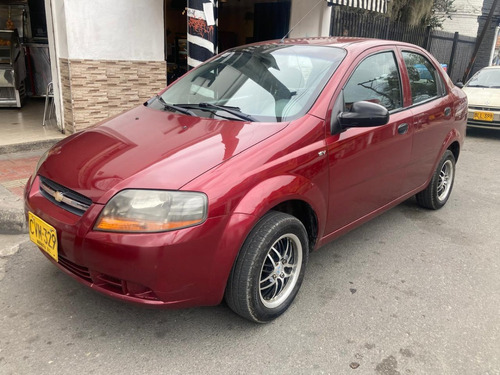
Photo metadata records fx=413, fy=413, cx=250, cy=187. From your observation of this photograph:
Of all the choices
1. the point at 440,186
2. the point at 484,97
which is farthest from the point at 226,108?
the point at 484,97

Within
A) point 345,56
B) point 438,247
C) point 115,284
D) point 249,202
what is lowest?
point 438,247

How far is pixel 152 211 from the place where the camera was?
2.06 m

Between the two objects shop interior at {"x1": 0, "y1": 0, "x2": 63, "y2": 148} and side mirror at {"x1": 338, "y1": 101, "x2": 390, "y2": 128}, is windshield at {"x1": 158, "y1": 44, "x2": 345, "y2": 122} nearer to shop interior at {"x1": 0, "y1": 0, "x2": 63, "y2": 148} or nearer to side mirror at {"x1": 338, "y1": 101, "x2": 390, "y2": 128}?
side mirror at {"x1": 338, "y1": 101, "x2": 390, "y2": 128}

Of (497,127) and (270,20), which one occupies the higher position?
(270,20)

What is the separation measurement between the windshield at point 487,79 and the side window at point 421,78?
6411 millimetres

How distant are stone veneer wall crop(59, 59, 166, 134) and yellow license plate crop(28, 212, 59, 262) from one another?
3.79 meters

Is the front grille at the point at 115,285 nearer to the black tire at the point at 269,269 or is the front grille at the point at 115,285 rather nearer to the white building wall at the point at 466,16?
the black tire at the point at 269,269

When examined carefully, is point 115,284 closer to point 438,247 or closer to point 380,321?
point 380,321

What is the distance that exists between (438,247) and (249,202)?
7.67ft

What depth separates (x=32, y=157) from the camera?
5.47 m

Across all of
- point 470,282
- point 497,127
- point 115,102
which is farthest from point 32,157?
point 497,127

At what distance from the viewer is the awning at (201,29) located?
16.4 feet

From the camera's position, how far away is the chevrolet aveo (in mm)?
2076

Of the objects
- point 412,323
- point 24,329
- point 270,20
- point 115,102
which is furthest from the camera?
point 270,20
